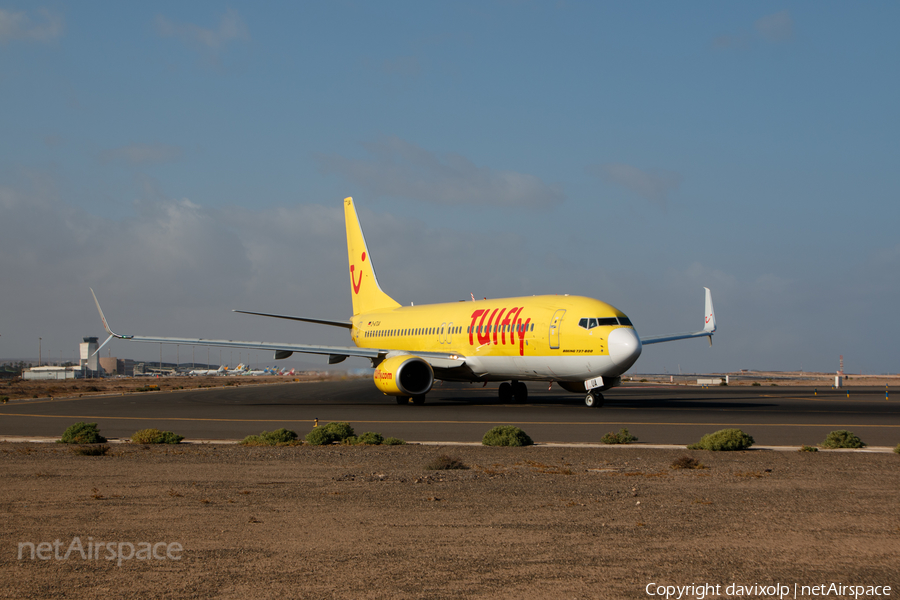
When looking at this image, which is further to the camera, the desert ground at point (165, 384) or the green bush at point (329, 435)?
the desert ground at point (165, 384)

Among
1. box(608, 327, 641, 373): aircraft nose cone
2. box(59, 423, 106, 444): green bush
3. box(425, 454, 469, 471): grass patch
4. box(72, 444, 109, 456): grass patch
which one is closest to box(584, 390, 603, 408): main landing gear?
box(608, 327, 641, 373): aircraft nose cone

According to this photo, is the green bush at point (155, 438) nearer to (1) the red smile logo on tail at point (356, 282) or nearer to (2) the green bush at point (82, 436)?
(2) the green bush at point (82, 436)

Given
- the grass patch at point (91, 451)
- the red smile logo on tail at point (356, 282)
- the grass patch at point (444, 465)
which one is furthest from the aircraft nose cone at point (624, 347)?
the red smile logo on tail at point (356, 282)

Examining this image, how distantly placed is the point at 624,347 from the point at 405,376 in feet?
30.1

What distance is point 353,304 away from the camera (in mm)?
45125

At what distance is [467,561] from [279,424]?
594 inches

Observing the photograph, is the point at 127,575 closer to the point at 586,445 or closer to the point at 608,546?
the point at 608,546

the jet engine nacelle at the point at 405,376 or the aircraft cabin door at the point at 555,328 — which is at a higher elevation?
the aircraft cabin door at the point at 555,328

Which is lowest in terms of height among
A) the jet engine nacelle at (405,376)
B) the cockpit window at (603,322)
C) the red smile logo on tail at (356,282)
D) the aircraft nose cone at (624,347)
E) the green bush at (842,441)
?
the green bush at (842,441)

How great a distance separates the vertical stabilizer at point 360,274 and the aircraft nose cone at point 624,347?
61.1ft

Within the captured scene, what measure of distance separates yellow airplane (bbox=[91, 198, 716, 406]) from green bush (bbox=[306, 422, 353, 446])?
469 inches

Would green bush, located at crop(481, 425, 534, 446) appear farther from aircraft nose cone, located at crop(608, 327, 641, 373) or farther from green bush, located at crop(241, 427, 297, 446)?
aircraft nose cone, located at crop(608, 327, 641, 373)

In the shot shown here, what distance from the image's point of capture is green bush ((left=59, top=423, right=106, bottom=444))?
591 inches

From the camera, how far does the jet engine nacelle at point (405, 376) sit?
95.4ft
